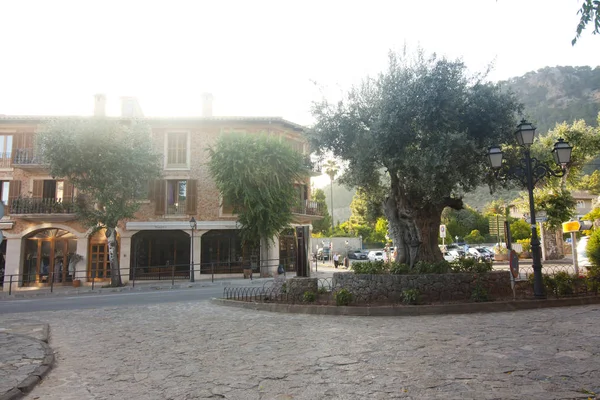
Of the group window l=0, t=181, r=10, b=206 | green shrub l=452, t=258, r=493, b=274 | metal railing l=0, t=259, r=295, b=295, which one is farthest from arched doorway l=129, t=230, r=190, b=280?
green shrub l=452, t=258, r=493, b=274

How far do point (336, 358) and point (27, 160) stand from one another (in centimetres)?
2761

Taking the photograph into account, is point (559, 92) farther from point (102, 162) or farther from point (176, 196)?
point (102, 162)

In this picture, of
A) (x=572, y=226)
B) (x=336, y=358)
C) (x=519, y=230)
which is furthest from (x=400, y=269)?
(x=519, y=230)

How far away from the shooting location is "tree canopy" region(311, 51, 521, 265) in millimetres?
10602

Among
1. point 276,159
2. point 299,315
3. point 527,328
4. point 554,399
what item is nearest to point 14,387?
point 554,399

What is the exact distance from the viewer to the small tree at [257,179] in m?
24.8

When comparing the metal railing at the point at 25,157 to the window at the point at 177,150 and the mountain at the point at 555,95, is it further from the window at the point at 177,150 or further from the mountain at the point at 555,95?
the mountain at the point at 555,95

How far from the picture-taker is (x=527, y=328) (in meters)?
7.24

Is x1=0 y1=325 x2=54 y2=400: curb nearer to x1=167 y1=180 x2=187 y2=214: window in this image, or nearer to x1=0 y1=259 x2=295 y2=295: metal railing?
x1=0 y1=259 x2=295 y2=295: metal railing

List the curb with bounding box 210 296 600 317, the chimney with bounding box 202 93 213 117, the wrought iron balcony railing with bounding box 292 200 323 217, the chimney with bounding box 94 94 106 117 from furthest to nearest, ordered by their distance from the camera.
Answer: the chimney with bounding box 202 93 213 117
the chimney with bounding box 94 94 106 117
the wrought iron balcony railing with bounding box 292 200 323 217
the curb with bounding box 210 296 600 317

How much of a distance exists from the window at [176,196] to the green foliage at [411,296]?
20.5 m

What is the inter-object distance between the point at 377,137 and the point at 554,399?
26.2 ft

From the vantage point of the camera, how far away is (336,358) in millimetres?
5652

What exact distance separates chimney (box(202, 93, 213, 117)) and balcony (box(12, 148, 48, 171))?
11328 millimetres
